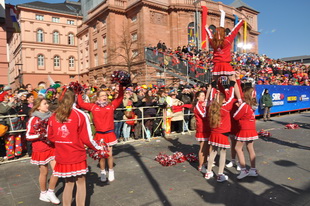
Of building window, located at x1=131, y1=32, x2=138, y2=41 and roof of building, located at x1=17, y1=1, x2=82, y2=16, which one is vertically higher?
roof of building, located at x1=17, y1=1, x2=82, y2=16

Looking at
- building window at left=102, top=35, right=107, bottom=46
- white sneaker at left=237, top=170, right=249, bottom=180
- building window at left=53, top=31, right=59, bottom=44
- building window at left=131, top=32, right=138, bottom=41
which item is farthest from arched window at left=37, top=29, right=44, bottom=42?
white sneaker at left=237, top=170, right=249, bottom=180

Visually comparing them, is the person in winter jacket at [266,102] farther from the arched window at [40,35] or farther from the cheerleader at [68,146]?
the arched window at [40,35]

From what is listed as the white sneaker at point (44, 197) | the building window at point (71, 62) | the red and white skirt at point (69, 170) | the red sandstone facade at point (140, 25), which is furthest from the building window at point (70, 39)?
the red and white skirt at point (69, 170)

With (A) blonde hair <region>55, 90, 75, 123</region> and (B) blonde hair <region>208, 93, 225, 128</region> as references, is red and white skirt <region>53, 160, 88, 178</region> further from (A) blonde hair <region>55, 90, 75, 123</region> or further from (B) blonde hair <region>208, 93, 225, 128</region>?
(B) blonde hair <region>208, 93, 225, 128</region>

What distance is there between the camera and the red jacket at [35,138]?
12.8ft

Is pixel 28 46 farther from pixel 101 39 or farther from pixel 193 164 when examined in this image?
pixel 193 164

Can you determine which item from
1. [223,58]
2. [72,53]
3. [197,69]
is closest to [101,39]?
[72,53]

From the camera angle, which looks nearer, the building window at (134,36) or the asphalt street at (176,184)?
the asphalt street at (176,184)

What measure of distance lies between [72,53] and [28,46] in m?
8.16

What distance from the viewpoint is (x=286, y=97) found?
16781 millimetres

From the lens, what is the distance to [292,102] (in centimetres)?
1745

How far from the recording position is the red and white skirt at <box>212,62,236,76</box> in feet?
17.8

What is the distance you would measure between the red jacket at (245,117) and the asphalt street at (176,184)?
109 cm

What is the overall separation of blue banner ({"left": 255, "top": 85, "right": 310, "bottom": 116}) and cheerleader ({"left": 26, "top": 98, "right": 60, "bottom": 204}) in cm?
1313
